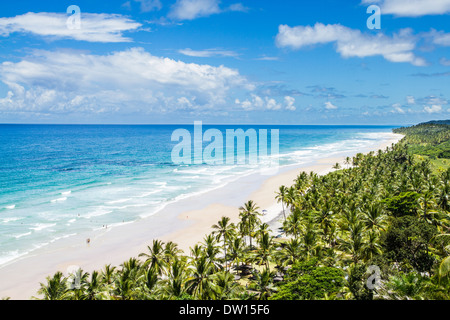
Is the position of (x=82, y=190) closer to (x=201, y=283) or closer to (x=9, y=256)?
(x=9, y=256)

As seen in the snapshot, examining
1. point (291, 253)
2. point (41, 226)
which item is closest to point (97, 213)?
point (41, 226)

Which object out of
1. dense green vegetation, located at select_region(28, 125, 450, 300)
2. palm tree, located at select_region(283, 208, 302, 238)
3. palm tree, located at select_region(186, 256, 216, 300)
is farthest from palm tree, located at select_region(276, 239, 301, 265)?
palm tree, located at select_region(186, 256, 216, 300)

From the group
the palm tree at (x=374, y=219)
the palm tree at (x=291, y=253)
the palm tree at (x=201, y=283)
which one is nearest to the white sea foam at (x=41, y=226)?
the palm tree at (x=201, y=283)

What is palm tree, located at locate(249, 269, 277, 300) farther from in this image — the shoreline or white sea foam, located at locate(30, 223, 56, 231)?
white sea foam, located at locate(30, 223, 56, 231)

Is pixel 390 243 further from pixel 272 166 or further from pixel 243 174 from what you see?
pixel 272 166
